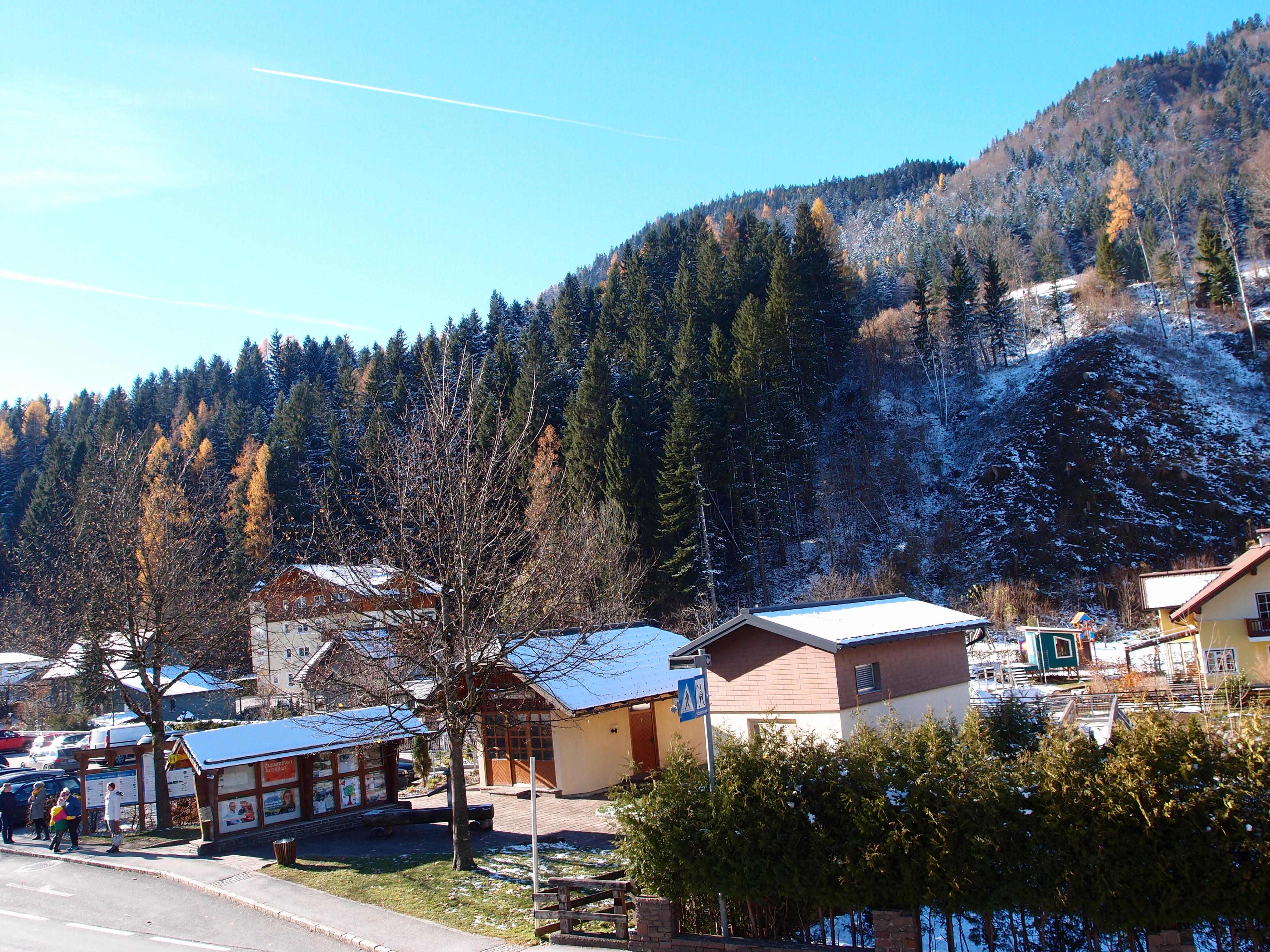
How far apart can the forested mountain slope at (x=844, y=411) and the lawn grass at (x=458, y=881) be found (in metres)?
16.5

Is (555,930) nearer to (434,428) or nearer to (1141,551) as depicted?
(434,428)

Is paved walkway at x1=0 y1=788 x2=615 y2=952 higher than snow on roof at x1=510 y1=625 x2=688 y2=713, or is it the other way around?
snow on roof at x1=510 y1=625 x2=688 y2=713

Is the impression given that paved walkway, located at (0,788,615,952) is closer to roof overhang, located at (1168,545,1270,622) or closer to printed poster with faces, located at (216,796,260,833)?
printed poster with faces, located at (216,796,260,833)

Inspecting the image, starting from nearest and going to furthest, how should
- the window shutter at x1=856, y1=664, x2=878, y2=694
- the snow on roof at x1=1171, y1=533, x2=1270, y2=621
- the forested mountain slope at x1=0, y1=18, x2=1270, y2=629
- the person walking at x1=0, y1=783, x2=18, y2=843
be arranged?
the window shutter at x1=856, y1=664, x2=878, y2=694 → the person walking at x1=0, y1=783, x2=18, y2=843 → the snow on roof at x1=1171, y1=533, x2=1270, y2=621 → the forested mountain slope at x1=0, y1=18, x2=1270, y2=629

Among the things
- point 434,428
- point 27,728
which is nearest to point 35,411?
point 27,728

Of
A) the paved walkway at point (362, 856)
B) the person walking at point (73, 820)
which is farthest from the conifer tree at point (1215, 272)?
the person walking at point (73, 820)

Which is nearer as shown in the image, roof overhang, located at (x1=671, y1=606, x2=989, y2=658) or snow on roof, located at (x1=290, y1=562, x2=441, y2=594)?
snow on roof, located at (x1=290, y1=562, x2=441, y2=594)

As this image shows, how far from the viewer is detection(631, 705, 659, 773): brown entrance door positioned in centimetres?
2400

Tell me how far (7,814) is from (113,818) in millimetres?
3979

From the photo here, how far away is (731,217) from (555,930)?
266 ft

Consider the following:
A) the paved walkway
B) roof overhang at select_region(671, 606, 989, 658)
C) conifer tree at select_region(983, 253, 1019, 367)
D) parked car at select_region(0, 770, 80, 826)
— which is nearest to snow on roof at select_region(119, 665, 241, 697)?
parked car at select_region(0, 770, 80, 826)

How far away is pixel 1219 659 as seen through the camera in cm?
3169

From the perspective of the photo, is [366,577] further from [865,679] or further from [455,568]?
[865,679]

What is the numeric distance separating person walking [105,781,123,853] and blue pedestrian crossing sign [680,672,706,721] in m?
15.8
